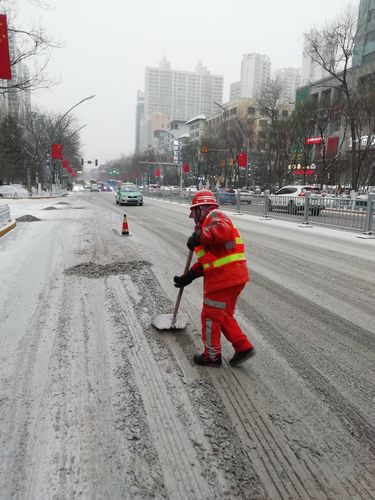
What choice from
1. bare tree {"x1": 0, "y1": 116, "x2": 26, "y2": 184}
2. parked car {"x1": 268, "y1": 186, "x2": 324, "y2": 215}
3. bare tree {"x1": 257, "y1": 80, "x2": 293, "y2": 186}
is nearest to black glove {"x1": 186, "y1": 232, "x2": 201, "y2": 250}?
parked car {"x1": 268, "y1": 186, "x2": 324, "y2": 215}

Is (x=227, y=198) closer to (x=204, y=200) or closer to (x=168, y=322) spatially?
(x=168, y=322)

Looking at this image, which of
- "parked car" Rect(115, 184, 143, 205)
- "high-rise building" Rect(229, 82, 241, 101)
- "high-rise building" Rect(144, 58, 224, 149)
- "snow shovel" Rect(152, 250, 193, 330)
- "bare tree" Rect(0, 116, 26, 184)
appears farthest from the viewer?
"high-rise building" Rect(144, 58, 224, 149)

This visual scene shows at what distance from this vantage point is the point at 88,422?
251 centimetres

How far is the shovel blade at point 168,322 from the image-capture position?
13.2 feet

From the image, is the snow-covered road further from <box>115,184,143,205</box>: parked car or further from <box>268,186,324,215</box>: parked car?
Answer: <box>115,184,143,205</box>: parked car

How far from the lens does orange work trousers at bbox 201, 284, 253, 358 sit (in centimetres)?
311

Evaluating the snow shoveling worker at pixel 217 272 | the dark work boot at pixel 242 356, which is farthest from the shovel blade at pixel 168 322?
the dark work boot at pixel 242 356

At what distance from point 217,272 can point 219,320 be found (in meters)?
0.40

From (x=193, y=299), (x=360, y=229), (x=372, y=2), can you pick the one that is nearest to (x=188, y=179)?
(x=372, y=2)

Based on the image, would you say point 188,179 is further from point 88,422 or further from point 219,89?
point 219,89

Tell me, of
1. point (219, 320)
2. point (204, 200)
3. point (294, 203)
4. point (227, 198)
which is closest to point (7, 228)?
point (204, 200)

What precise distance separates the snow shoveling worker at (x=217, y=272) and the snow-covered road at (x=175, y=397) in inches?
8.2

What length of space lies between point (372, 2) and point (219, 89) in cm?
13426

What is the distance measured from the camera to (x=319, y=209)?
1459cm
